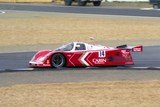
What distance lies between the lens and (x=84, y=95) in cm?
1248

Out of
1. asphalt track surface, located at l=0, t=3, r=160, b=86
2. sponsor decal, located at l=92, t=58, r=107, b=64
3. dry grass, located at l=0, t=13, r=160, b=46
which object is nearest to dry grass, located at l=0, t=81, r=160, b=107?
asphalt track surface, located at l=0, t=3, r=160, b=86

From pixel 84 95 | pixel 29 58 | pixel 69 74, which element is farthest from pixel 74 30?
pixel 84 95

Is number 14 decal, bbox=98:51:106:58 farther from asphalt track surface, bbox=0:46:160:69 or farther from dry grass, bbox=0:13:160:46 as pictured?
dry grass, bbox=0:13:160:46

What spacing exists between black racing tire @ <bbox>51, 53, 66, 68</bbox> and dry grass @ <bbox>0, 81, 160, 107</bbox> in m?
3.84

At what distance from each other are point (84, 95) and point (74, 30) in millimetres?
19759

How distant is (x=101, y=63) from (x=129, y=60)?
882 millimetres

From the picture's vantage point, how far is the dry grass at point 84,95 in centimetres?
1152

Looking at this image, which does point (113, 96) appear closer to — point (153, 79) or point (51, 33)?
point (153, 79)

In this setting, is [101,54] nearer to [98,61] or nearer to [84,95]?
[98,61]

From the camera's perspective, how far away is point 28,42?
88.2ft

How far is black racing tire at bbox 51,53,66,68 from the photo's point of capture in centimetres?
1834

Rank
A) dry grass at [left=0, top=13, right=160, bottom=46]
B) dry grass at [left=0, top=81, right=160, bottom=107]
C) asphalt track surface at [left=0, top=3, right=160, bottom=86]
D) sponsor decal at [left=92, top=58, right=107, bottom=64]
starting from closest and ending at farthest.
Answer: dry grass at [left=0, top=81, right=160, bottom=107], asphalt track surface at [left=0, top=3, right=160, bottom=86], sponsor decal at [left=92, top=58, right=107, bottom=64], dry grass at [left=0, top=13, right=160, bottom=46]

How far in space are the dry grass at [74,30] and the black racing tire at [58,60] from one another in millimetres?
7902

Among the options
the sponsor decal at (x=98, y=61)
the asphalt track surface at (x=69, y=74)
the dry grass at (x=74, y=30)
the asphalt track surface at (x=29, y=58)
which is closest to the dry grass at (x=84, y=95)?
the asphalt track surface at (x=69, y=74)
